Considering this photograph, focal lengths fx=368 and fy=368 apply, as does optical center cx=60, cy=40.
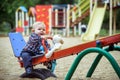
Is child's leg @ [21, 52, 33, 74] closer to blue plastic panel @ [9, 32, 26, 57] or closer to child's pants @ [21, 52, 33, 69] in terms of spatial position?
child's pants @ [21, 52, 33, 69]

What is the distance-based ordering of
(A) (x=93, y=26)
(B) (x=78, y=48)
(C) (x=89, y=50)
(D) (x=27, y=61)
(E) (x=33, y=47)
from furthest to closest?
(A) (x=93, y=26) → (E) (x=33, y=47) → (D) (x=27, y=61) → (B) (x=78, y=48) → (C) (x=89, y=50)

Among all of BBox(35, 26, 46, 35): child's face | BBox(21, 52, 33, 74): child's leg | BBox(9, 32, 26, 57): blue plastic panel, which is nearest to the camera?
BBox(21, 52, 33, 74): child's leg

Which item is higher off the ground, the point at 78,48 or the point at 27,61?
the point at 78,48

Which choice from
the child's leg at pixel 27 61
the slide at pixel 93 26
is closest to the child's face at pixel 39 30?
the child's leg at pixel 27 61

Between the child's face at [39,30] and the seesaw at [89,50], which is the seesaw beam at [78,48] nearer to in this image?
the seesaw at [89,50]

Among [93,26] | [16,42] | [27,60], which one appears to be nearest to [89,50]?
[27,60]

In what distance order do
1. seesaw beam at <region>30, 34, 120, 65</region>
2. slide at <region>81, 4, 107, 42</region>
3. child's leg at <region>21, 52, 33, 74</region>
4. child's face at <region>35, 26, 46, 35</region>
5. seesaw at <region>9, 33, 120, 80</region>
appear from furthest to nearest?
slide at <region>81, 4, 107, 42</region> → child's face at <region>35, 26, 46, 35</region> → child's leg at <region>21, 52, 33, 74</region> → seesaw beam at <region>30, 34, 120, 65</region> → seesaw at <region>9, 33, 120, 80</region>

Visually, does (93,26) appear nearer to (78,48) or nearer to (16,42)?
(16,42)

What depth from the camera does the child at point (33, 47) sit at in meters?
4.80

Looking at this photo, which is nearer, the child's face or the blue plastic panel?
the child's face

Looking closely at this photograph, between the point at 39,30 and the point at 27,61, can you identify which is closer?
the point at 27,61

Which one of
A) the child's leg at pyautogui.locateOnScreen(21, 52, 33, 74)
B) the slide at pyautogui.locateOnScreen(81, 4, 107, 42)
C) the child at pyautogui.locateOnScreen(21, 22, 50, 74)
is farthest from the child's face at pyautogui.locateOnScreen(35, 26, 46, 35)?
the slide at pyautogui.locateOnScreen(81, 4, 107, 42)

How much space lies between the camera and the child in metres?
4.80

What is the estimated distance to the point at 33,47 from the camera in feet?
16.1
